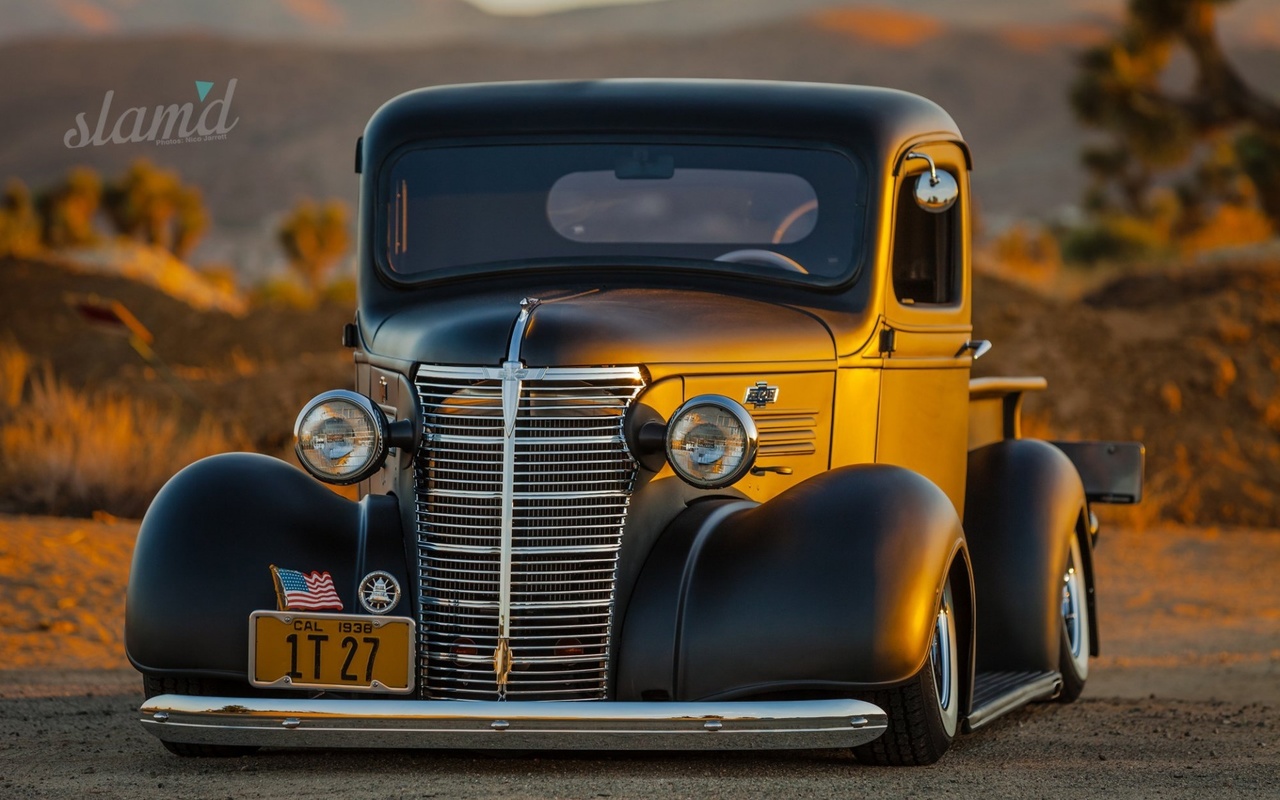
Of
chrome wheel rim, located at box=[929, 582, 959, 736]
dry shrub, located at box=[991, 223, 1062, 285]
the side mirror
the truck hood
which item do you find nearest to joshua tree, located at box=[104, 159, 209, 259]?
dry shrub, located at box=[991, 223, 1062, 285]

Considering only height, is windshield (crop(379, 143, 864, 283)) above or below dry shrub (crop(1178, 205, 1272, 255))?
below

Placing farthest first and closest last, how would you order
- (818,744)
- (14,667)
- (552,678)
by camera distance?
(14,667) → (552,678) → (818,744)

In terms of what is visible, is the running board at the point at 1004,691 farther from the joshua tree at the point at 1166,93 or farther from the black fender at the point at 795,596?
the joshua tree at the point at 1166,93

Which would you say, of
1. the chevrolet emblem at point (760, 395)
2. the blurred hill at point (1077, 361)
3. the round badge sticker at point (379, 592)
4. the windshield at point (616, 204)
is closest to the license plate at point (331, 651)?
the round badge sticker at point (379, 592)

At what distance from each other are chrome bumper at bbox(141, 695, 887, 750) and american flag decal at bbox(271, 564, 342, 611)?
0.39 meters

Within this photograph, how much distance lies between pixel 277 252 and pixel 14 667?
67099mm

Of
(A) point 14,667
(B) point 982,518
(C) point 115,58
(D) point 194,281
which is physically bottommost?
(A) point 14,667

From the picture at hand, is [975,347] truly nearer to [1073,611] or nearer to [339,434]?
[1073,611]

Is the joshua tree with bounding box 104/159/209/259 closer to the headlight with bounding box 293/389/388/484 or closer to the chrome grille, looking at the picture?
the headlight with bounding box 293/389/388/484

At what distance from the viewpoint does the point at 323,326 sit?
22.2 m

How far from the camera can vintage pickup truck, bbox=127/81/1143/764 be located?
476 centimetres

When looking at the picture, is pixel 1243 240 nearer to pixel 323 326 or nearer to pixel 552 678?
pixel 323 326

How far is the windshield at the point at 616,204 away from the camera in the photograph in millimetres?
6043

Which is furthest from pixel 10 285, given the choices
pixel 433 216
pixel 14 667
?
pixel 433 216
